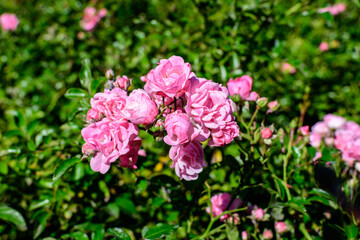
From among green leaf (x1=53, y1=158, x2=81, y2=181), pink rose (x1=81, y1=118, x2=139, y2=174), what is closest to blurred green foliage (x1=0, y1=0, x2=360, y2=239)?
green leaf (x1=53, y1=158, x2=81, y2=181)

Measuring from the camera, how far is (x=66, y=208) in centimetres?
132

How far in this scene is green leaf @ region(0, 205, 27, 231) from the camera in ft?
3.69

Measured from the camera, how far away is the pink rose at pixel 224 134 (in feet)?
2.46

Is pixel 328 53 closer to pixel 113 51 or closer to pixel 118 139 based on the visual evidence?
pixel 113 51

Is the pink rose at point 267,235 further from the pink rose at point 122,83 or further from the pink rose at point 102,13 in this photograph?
the pink rose at point 102,13

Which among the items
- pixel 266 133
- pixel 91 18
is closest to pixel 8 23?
pixel 91 18

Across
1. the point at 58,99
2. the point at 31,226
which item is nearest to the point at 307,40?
the point at 58,99

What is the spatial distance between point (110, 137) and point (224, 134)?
297 mm

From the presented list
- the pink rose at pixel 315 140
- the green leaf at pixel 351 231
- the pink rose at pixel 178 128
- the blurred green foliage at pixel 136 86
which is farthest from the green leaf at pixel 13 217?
the pink rose at pixel 315 140

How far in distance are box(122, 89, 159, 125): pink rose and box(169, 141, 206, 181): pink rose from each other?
0.11 metres

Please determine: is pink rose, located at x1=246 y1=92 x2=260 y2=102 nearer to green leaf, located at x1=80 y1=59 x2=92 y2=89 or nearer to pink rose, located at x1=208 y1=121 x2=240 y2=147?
pink rose, located at x1=208 y1=121 x2=240 y2=147

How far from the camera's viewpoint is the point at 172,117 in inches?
28.4

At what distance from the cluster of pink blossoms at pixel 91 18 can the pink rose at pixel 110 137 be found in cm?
188

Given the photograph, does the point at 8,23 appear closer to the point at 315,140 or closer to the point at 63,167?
the point at 63,167
